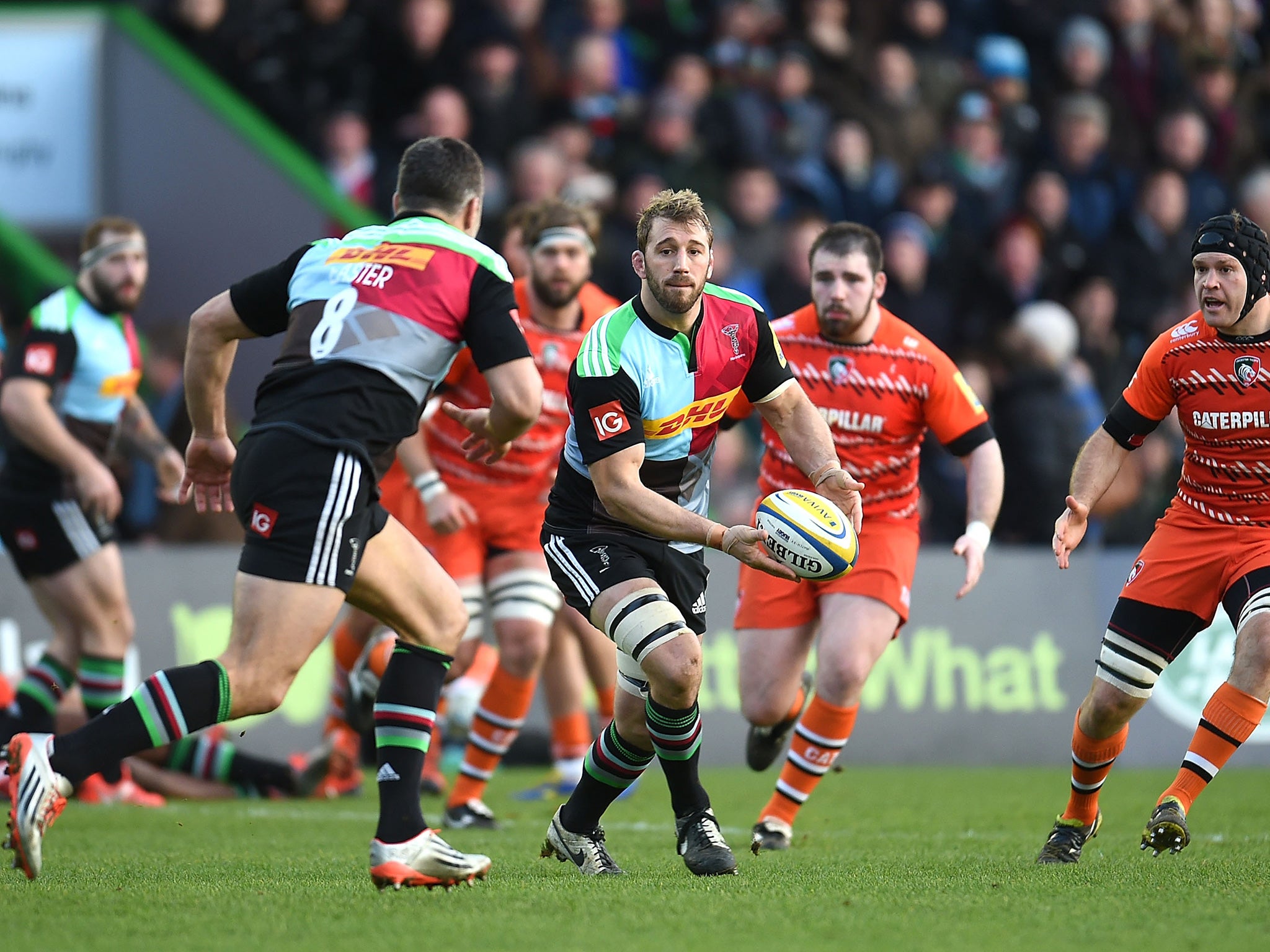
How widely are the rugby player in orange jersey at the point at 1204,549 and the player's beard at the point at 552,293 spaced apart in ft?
9.82

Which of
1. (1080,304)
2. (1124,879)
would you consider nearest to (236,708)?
(1124,879)

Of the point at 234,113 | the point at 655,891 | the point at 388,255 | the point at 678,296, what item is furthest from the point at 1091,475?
the point at 234,113

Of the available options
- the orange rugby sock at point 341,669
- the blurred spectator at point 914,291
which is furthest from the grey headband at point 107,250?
the blurred spectator at point 914,291

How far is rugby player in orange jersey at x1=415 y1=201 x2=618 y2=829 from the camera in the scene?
8242 millimetres

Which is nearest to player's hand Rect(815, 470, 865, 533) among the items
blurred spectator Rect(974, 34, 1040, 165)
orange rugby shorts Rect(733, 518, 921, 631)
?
orange rugby shorts Rect(733, 518, 921, 631)

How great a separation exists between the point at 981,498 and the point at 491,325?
2940 mm

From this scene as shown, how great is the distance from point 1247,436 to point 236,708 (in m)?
4.07

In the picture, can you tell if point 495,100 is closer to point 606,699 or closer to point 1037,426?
point 1037,426

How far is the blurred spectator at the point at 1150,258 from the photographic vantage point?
14.8 metres

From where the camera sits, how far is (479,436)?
5.70 metres

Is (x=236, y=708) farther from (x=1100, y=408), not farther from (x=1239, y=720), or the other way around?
(x=1100, y=408)

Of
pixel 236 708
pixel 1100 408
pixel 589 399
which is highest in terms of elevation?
pixel 589 399

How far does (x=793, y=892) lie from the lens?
18.4 feet

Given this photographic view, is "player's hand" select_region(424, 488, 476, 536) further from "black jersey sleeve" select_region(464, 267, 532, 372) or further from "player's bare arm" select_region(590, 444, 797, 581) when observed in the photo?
"black jersey sleeve" select_region(464, 267, 532, 372)
